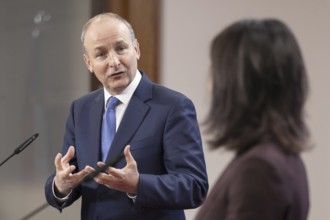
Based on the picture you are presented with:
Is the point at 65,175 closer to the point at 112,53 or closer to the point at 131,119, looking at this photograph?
the point at 131,119

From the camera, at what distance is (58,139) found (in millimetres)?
2941

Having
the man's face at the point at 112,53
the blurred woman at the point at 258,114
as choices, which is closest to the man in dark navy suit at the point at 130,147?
the man's face at the point at 112,53

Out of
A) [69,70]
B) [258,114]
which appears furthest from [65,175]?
[69,70]

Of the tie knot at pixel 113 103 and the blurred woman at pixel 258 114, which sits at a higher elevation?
the blurred woman at pixel 258 114

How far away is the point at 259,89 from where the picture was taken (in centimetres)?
113

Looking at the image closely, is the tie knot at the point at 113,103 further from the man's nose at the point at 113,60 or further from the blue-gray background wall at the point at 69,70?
the blue-gray background wall at the point at 69,70

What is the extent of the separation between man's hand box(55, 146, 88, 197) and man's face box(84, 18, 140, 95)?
0.24 meters

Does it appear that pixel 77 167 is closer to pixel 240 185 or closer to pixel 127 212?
pixel 127 212

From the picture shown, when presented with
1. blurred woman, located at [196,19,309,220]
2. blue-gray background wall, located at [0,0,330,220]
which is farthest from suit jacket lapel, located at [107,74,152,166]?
blue-gray background wall, located at [0,0,330,220]

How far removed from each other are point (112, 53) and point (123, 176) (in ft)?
1.34

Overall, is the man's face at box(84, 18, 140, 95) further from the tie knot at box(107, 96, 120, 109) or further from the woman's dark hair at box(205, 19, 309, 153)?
the woman's dark hair at box(205, 19, 309, 153)

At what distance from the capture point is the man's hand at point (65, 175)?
5.39 feet

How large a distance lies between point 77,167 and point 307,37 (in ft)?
4.77

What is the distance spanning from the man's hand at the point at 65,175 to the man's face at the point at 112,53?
0.79ft
